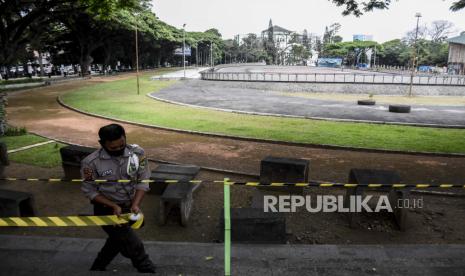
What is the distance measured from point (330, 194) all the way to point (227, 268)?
4.48 m

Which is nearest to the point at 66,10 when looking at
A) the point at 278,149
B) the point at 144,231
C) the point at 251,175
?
the point at 278,149

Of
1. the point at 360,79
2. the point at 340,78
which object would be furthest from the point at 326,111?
the point at 340,78

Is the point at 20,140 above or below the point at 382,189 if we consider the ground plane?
below

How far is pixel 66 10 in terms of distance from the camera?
80.6 feet

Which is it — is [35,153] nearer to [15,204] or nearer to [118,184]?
[15,204]

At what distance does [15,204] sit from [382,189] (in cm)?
649

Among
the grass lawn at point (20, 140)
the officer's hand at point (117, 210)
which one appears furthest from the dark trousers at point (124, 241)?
the grass lawn at point (20, 140)

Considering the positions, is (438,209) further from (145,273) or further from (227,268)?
(145,273)

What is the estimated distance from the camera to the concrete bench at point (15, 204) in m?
6.09

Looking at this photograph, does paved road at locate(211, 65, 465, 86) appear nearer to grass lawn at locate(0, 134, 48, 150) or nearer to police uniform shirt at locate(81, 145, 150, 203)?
grass lawn at locate(0, 134, 48, 150)


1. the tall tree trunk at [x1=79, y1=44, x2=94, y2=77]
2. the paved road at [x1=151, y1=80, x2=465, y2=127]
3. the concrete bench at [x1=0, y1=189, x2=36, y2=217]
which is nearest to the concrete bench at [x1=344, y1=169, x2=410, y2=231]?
the concrete bench at [x1=0, y1=189, x2=36, y2=217]

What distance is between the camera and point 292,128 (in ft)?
51.6

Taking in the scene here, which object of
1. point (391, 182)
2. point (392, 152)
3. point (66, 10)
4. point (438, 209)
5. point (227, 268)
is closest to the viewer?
point (227, 268)

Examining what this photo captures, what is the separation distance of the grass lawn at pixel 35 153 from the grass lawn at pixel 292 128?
5095 millimetres
